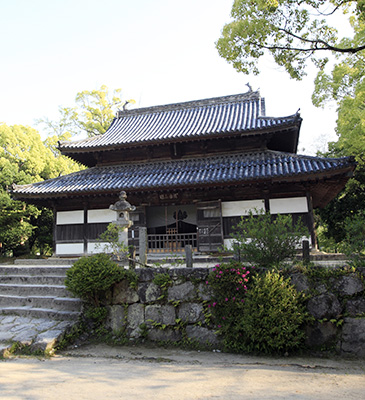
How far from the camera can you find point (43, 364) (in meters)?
5.82

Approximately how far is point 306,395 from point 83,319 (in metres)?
5.31

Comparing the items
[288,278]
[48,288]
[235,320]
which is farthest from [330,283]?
[48,288]

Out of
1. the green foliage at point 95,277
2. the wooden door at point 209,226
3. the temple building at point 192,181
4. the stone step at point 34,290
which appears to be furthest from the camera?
the wooden door at point 209,226

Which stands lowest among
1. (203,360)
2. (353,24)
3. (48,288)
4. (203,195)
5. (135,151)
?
(203,360)

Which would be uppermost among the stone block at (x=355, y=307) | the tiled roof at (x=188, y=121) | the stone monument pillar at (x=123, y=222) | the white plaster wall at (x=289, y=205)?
the tiled roof at (x=188, y=121)

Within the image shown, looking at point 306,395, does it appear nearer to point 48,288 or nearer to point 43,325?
point 43,325

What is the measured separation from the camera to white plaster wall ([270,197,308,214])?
41.5 feet

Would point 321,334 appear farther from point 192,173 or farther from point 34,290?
point 192,173

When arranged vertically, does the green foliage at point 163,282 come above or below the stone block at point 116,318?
above

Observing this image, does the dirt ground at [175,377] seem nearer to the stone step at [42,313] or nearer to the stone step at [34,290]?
the stone step at [42,313]

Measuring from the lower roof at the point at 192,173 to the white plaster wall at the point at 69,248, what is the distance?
2368 mm

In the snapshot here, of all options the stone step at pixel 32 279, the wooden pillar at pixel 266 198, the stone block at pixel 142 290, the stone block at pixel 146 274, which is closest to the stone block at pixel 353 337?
the stone block at pixel 146 274

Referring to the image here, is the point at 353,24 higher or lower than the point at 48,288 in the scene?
higher

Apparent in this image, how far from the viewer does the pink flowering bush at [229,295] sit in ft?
21.7
